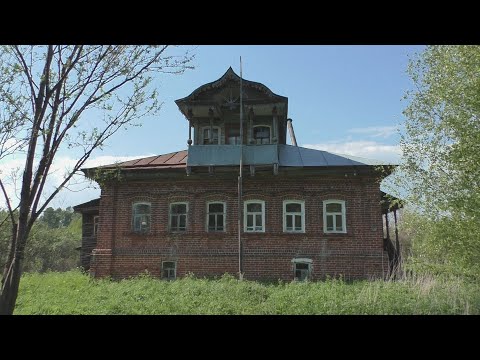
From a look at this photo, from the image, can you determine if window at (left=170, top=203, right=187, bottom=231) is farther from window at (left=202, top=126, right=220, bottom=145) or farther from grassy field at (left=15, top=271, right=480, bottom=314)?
window at (left=202, top=126, right=220, bottom=145)

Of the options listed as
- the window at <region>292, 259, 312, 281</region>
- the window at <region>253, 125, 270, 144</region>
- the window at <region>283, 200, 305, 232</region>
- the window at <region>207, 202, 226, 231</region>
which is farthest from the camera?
the window at <region>253, 125, 270, 144</region>

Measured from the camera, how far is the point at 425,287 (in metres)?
10.2

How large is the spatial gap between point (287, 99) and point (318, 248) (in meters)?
6.09

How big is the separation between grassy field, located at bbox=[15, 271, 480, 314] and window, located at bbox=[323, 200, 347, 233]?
239 cm

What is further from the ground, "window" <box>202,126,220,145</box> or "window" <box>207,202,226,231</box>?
"window" <box>202,126,220,145</box>

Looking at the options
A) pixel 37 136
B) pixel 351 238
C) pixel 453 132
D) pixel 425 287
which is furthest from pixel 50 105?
pixel 351 238

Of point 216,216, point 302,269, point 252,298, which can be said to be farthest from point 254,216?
point 252,298

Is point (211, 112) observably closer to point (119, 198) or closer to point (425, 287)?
point (119, 198)

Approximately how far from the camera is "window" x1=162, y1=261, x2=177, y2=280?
1510cm

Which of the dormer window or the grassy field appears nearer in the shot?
the grassy field

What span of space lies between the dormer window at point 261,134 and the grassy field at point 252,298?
644 centimetres

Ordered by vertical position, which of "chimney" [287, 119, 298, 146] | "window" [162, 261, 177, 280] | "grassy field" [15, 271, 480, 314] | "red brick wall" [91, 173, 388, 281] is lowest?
"grassy field" [15, 271, 480, 314]

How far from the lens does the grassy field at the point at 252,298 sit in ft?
29.5

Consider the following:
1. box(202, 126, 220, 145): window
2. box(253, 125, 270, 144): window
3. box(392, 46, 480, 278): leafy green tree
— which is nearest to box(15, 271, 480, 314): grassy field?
box(392, 46, 480, 278): leafy green tree
